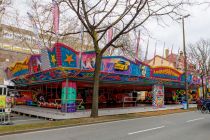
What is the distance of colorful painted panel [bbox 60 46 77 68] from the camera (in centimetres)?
1980

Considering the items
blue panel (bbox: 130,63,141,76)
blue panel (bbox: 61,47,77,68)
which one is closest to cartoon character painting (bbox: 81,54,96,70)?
blue panel (bbox: 61,47,77,68)

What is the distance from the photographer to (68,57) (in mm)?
20078

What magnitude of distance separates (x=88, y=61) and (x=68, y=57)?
2.36 metres

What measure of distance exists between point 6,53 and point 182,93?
31.0m

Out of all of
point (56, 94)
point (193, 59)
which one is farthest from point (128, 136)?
point (193, 59)

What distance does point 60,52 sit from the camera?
19641mm

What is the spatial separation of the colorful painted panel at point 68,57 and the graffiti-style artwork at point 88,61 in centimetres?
101

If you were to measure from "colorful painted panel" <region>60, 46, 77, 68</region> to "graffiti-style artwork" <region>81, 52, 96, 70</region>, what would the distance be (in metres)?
1.01

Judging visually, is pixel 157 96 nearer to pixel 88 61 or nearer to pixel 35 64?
pixel 88 61

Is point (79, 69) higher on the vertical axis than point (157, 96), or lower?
higher

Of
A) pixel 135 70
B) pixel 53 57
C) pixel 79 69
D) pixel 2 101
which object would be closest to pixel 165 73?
pixel 135 70

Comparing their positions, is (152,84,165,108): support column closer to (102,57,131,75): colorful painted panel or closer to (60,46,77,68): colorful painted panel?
(102,57,131,75): colorful painted panel

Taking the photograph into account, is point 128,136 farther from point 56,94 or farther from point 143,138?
point 56,94

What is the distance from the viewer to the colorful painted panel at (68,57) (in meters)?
19.8
